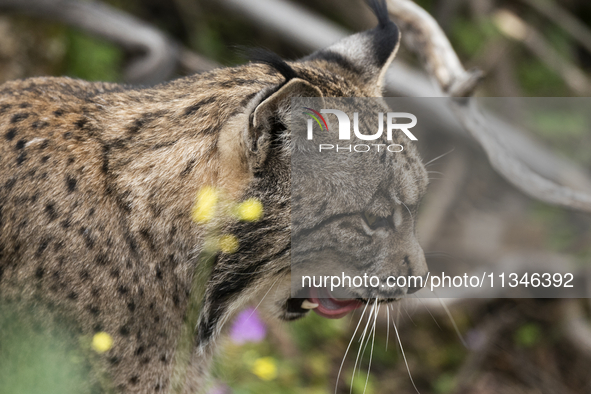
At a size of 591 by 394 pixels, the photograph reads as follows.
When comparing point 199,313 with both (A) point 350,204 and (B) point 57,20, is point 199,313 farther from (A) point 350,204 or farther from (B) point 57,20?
(B) point 57,20

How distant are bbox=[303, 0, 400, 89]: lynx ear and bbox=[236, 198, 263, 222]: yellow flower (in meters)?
1.04

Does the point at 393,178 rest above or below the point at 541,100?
above

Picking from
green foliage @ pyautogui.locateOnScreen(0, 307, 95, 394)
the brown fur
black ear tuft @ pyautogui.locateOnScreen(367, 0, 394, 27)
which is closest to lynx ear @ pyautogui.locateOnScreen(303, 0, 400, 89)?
black ear tuft @ pyautogui.locateOnScreen(367, 0, 394, 27)

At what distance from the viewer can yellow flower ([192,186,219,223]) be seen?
267 centimetres

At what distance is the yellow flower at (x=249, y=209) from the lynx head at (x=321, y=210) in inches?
1.0

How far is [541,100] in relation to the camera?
8617 millimetres

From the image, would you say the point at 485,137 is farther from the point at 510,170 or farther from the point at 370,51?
the point at 370,51

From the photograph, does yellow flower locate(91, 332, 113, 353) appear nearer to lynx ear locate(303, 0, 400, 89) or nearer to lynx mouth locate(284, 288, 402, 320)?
lynx mouth locate(284, 288, 402, 320)

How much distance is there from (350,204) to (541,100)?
22.9 ft

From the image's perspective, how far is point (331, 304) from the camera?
3.24 meters

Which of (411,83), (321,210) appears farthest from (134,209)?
(411,83)

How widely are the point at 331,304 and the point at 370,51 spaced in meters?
1.51

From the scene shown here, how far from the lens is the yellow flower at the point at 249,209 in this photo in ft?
8.78

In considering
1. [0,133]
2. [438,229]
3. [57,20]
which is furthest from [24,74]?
[438,229]
